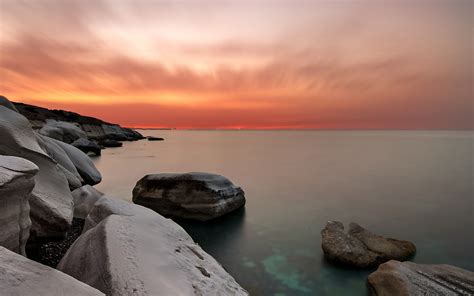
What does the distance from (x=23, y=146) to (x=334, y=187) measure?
24951mm

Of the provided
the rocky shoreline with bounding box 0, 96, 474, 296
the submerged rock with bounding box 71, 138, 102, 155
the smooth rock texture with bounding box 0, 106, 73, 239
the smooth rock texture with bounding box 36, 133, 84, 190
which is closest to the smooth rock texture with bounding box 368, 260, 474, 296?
the rocky shoreline with bounding box 0, 96, 474, 296

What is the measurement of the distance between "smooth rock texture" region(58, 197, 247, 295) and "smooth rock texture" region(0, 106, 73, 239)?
6.17 ft

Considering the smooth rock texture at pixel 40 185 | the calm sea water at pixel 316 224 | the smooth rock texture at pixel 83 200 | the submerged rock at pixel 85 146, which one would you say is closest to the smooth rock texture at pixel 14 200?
the smooth rock texture at pixel 40 185

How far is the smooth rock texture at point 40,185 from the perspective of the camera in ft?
23.2

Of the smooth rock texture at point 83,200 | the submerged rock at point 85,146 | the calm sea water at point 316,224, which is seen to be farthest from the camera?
the submerged rock at point 85,146

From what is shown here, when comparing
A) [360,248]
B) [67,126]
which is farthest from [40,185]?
[67,126]

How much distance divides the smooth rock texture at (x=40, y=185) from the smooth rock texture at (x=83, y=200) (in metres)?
A: 3.35

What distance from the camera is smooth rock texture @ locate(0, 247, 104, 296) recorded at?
11.0 ft

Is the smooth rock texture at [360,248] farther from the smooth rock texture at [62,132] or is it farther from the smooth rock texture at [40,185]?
the smooth rock texture at [62,132]

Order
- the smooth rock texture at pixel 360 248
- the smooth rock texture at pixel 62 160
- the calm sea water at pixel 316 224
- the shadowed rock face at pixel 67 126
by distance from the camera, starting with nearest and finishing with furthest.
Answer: the calm sea water at pixel 316 224 < the smooth rock texture at pixel 360 248 < the smooth rock texture at pixel 62 160 < the shadowed rock face at pixel 67 126

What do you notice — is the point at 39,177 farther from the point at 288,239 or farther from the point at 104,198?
the point at 288,239

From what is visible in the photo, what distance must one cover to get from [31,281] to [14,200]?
2615 millimetres

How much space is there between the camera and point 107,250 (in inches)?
194

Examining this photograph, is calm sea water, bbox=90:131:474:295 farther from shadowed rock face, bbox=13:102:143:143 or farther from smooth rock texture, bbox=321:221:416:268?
shadowed rock face, bbox=13:102:143:143
